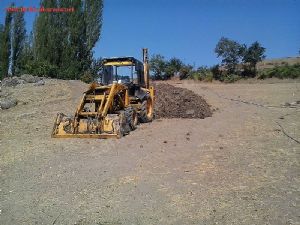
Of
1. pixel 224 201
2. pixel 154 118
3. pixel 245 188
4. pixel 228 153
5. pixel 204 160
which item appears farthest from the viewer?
pixel 154 118

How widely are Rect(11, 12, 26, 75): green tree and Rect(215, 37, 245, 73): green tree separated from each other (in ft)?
85.4

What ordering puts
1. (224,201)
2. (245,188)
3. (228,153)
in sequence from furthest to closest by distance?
1. (228,153)
2. (245,188)
3. (224,201)

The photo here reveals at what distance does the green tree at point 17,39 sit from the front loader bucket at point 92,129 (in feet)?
105

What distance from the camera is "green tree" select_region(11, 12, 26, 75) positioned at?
4284 cm

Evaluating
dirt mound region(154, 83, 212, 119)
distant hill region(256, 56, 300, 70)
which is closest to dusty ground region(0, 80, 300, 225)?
dirt mound region(154, 83, 212, 119)

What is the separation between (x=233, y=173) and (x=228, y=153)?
1818 millimetres

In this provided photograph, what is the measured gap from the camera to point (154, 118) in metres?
18.2

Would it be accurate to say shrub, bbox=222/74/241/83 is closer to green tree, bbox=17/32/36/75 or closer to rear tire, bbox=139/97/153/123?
green tree, bbox=17/32/36/75

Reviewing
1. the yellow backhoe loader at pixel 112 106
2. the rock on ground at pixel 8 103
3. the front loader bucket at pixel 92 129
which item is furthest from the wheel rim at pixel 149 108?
the rock on ground at pixel 8 103

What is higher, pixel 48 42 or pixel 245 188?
pixel 48 42

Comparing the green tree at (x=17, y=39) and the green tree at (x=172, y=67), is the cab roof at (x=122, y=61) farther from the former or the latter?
the green tree at (x=172, y=67)

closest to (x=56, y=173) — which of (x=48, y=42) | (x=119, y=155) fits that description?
(x=119, y=155)

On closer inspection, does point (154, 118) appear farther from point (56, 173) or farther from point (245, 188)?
point (245, 188)

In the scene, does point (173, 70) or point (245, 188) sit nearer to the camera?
point (245, 188)
